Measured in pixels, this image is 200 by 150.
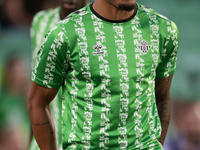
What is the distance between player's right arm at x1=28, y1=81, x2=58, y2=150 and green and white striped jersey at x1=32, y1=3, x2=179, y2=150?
6 cm

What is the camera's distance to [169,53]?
242 centimetres

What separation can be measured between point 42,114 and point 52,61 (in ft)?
1.14

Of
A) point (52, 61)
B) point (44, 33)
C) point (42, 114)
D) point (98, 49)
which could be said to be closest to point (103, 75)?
point (98, 49)

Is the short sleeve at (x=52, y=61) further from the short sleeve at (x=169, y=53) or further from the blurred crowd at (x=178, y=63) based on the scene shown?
the blurred crowd at (x=178, y=63)

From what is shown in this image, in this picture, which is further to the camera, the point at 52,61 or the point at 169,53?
the point at 169,53

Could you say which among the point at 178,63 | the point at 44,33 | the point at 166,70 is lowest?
the point at 178,63

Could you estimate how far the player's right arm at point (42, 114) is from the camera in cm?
230

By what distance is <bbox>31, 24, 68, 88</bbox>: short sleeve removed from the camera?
7.11 feet

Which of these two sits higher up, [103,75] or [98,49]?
[98,49]

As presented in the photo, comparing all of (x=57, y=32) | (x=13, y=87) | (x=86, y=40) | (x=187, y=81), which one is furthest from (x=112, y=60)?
(x=13, y=87)

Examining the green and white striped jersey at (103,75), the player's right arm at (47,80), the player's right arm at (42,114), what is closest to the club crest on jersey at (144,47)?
the green and white striped jersey at (103,75)

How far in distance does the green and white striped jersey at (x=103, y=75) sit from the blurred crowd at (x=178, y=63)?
292cm

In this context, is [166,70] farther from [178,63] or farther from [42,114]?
[178,63]

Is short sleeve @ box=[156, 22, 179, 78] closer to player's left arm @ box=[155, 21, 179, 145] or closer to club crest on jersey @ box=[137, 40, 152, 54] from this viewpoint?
player's left arm @ box=[155, 21, 179, 145]
